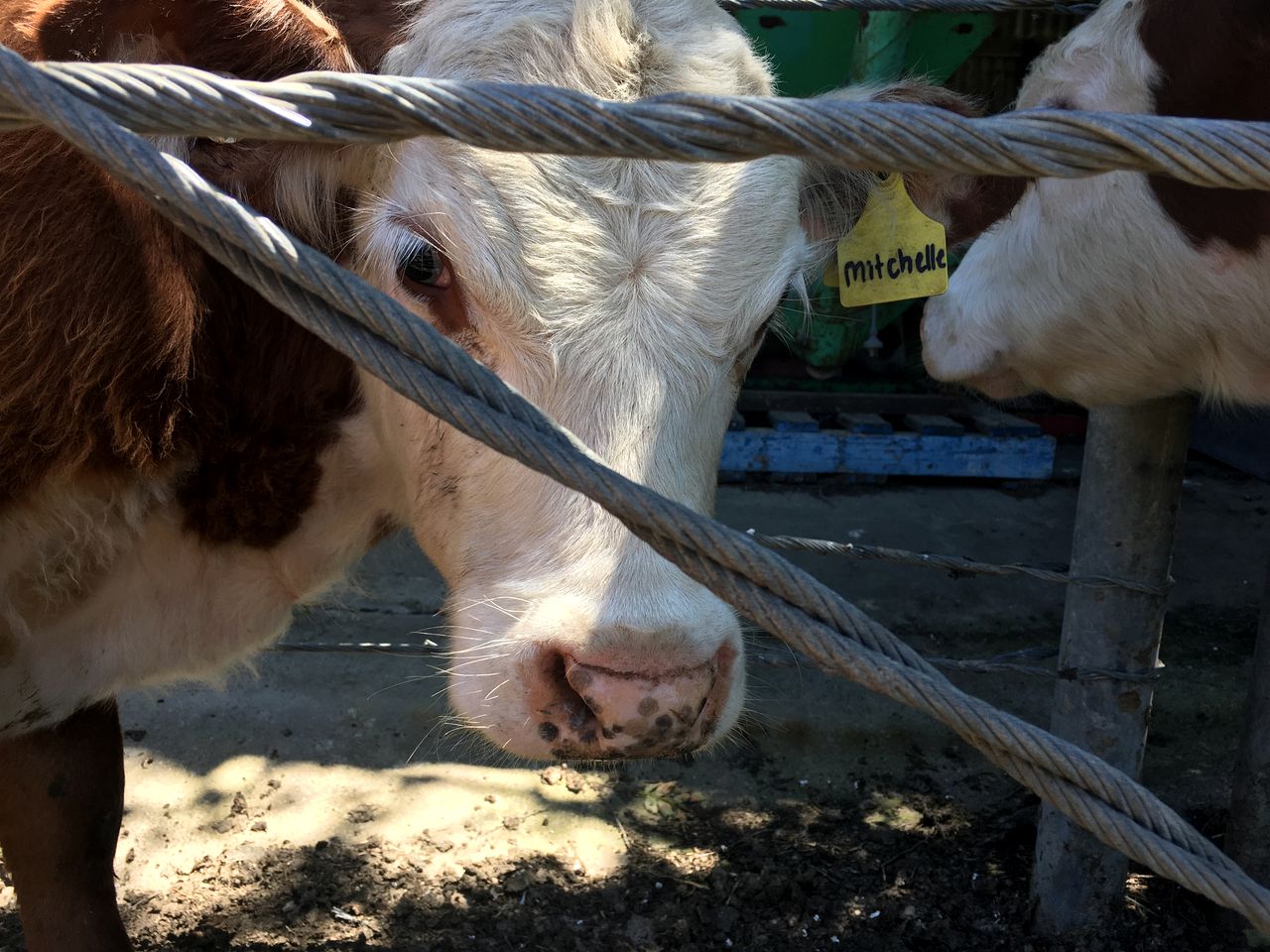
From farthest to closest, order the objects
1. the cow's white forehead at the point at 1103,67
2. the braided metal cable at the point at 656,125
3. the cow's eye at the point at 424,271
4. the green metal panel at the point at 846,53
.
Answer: the green metal panel at the point at 846,53 < the cow's white forehead at the point at 1103,67 < the cow's eye at the point at 424,271 < the braided metal cable at the point at 656,125

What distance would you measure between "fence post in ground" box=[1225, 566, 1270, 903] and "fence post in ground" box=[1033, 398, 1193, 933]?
218 mm

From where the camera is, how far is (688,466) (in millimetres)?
1624

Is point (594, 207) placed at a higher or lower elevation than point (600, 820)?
higher

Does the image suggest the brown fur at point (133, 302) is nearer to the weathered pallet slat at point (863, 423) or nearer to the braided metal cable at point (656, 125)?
the braided metal cable at point (656, 125)

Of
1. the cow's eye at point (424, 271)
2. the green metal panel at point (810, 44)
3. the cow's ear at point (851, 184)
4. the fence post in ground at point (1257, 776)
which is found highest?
the green metal panel at point (810, 44)

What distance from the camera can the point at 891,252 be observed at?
2.11 m

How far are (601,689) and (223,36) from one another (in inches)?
43.9

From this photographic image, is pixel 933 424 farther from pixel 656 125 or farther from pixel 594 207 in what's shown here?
pixel 656 125

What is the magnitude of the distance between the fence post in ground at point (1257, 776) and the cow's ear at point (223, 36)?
7.39 ft

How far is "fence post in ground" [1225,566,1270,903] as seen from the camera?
2.43m

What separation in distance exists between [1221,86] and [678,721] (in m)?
1.61

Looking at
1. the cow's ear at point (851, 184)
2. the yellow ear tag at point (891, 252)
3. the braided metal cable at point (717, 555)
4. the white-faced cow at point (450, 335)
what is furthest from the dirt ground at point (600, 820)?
the braided metal cable at point (717, 555)

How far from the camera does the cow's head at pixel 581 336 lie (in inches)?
56.6

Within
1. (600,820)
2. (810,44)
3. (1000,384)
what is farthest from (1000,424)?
(600,820)
